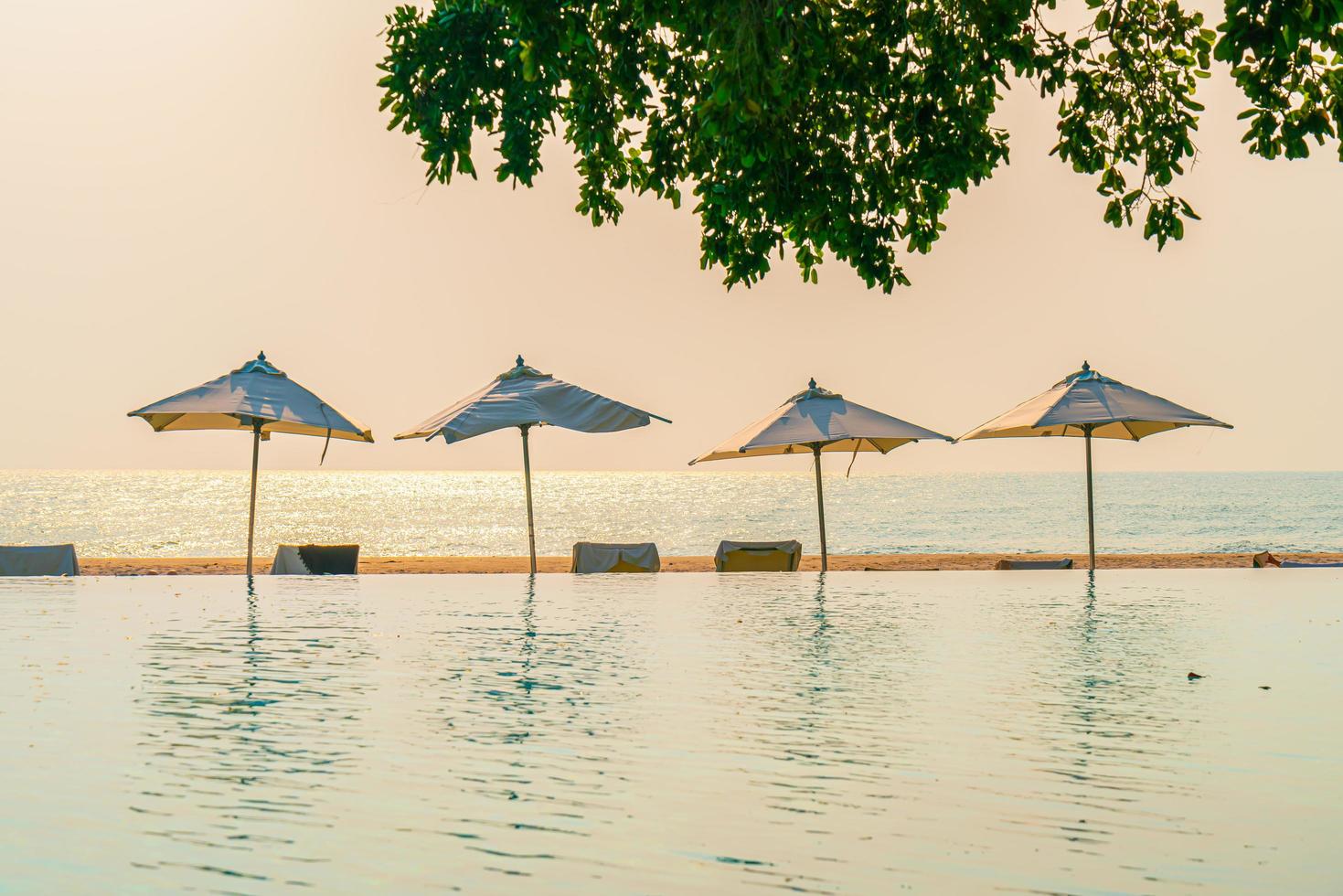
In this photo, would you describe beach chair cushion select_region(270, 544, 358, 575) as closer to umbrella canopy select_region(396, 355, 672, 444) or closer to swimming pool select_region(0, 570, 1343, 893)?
umbrella canopy select_region(396, 355, 672, 444)

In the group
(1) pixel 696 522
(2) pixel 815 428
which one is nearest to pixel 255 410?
(2) pixel 815 428

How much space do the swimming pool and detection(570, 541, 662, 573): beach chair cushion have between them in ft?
20.5

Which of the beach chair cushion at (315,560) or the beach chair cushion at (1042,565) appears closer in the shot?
the beach chair cushion at (315,560)

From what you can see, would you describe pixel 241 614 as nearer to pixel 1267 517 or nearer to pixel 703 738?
pixel 703 738

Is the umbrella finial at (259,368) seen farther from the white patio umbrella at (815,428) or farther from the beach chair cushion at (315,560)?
the white patio umbrella at (815,428)

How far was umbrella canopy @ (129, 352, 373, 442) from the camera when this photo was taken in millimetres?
16094

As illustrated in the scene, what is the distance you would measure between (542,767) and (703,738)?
925 millimetres

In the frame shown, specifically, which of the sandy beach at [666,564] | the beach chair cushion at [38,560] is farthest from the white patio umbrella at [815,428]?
the beach chair cushion at [38,560]

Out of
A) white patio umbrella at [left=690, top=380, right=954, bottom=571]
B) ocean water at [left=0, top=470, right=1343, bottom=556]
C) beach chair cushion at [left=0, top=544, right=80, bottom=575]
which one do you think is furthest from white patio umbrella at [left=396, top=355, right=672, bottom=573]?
ocean water at [left=0, top=470, right=1343, bottom=556]

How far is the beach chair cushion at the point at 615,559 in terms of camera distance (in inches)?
682

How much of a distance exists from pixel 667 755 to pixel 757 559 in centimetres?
1282

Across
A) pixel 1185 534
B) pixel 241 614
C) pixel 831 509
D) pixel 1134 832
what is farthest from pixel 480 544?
pixel 1134 832

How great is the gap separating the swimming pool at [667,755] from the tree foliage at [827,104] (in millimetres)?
3052

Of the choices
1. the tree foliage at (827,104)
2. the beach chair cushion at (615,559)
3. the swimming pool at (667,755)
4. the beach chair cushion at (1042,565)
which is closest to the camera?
the swimming pool at (667,755)
